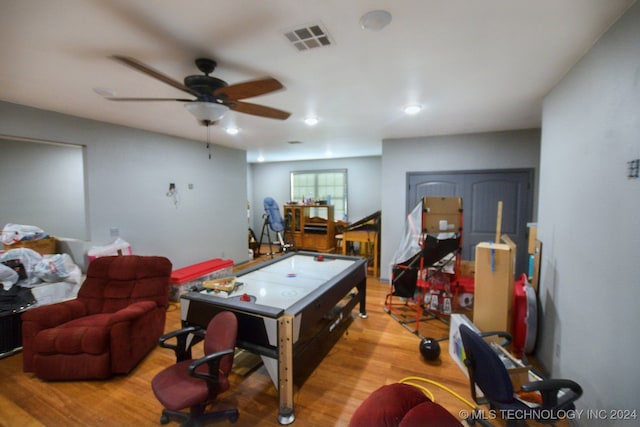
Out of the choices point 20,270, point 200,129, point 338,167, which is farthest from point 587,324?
point 338,167

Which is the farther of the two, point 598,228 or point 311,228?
point 311,228

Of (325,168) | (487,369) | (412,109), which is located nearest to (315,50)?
(412,109)

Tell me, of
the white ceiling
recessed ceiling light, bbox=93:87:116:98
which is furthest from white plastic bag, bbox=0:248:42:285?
recessed ceiling light, bbox=93:87:116:98

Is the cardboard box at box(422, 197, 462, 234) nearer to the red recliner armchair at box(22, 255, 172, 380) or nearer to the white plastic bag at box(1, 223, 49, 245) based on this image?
the red recliner armchair at box(22, 255, 172, 380)

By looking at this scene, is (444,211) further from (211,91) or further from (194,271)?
(194,271)

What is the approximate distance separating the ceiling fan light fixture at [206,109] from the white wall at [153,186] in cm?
244

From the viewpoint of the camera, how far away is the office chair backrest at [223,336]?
1719mm

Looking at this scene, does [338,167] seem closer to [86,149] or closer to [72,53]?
[86,149]

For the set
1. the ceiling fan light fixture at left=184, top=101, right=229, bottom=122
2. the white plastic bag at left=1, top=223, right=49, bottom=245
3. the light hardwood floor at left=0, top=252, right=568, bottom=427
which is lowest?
the light hardwood floor at left=0, top=252, right=568, bottom=427

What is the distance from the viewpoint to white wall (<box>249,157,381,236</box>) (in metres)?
7.34

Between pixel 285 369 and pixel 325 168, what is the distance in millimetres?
6409

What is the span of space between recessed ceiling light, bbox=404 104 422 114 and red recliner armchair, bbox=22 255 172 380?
3.22m

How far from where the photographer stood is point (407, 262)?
3350 millimetres

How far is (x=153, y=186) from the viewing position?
4.27 metres
